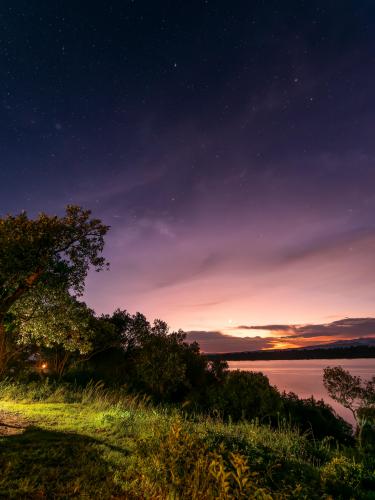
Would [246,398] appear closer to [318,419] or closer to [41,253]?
[318,419]

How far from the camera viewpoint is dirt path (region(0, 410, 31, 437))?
888 cm

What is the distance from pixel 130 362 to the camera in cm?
3747

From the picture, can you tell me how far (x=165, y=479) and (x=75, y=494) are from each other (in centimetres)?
152

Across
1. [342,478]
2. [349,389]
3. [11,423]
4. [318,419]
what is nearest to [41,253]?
[11,423]

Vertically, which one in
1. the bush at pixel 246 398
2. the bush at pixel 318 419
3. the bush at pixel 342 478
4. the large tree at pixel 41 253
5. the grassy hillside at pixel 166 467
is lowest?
the bush at pixel 318 419

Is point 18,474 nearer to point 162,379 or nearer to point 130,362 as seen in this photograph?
point 162,379

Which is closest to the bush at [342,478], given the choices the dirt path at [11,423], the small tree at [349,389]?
the dirt path at [11,423]

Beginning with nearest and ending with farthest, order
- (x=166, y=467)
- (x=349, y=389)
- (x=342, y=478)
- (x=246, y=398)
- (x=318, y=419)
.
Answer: (x=166, y=467) → (x=342, y=478) → (x=246, y=398) → (x=318, y=419) → (x=349, y=389)

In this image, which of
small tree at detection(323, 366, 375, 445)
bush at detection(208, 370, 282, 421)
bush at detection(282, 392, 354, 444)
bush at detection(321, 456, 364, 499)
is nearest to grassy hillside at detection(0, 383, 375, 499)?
bush at detection(321, 456, 364, 499)

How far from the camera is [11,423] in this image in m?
9.87

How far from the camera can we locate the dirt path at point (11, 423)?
8.88m

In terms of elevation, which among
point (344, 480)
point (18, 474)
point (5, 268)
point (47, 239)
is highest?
point (47, 239)

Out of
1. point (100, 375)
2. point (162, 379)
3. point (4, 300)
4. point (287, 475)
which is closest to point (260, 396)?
point (162, 379)

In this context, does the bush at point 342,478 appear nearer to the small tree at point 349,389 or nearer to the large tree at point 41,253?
the large tree at point 41,253
